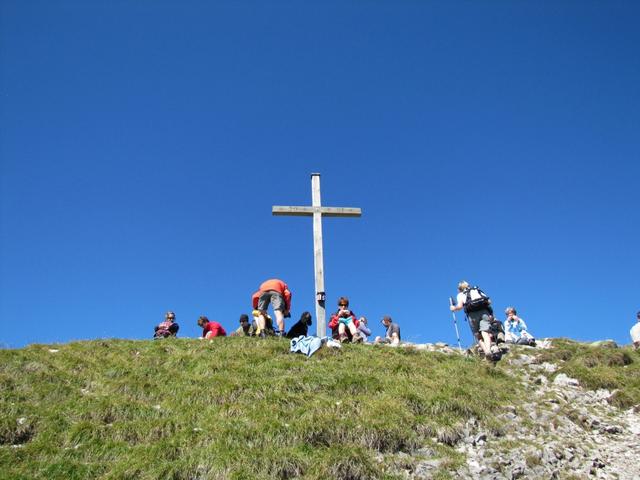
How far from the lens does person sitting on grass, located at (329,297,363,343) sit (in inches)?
678

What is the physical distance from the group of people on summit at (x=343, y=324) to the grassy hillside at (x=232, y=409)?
5.74 feet

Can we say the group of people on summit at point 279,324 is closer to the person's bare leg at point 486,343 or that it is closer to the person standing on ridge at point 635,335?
the person's bare leg at point 486,343

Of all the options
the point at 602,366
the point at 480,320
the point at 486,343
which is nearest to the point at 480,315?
the point at 480,320

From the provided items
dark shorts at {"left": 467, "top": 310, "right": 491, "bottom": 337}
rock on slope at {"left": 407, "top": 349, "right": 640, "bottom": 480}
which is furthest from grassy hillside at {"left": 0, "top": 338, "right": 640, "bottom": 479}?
dark shorts at {"left": 467, "top": 310, "right": 491, "bottom": 337}

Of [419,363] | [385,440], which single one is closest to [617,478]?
[385,440]

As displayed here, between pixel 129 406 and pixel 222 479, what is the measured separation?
3201 millimetres

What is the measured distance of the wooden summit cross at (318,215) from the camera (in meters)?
16.8

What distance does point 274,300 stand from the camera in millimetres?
16109

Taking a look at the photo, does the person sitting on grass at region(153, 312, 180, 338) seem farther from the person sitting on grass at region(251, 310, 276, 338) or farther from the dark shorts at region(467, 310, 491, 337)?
the dark shorts at region(467, 310, 491, 337)

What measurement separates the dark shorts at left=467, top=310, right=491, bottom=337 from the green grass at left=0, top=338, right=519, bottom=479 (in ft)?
5.59

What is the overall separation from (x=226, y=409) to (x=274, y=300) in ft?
19.7

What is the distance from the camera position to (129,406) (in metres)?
10.4

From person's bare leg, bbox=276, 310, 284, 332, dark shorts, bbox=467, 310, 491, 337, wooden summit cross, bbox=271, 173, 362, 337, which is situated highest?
wooden summit cross, bbox=271, 173, 362, 337

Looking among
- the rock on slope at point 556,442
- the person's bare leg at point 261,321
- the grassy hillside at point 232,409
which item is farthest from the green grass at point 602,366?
the person's bare leg at point 261,321
